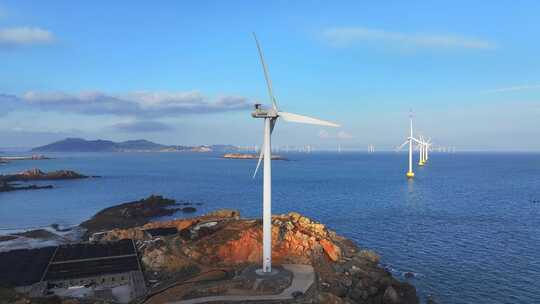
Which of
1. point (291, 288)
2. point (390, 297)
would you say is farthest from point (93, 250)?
point (390, 297)

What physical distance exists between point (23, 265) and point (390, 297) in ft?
144

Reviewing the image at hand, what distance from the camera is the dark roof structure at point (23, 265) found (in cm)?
4281

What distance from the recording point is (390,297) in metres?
40.0

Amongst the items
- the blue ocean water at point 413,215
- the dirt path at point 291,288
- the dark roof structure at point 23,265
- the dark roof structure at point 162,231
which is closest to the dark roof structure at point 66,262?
the dark roof structure at point 23,265

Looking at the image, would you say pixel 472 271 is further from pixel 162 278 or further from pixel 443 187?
pixel 443 187

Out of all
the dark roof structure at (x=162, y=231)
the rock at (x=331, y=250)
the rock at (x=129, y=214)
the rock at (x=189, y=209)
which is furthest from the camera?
the rock at (x=189, y=209)

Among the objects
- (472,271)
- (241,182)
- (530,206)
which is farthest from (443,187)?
(472,271)

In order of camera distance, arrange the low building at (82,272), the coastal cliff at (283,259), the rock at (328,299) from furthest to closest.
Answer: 1. the coastal cliff at (283,259)
2. the low building at (82,272)
3. the rock at (328,299)

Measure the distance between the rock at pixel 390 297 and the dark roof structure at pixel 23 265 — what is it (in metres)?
37.4

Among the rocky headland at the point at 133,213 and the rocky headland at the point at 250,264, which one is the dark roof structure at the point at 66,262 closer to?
the rocky headland at the point at 250,264

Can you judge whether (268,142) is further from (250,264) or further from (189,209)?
(189,209)

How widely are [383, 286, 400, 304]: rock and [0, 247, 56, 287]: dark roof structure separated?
3736 centimetres

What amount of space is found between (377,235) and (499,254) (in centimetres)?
1923

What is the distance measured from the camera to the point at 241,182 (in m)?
165
